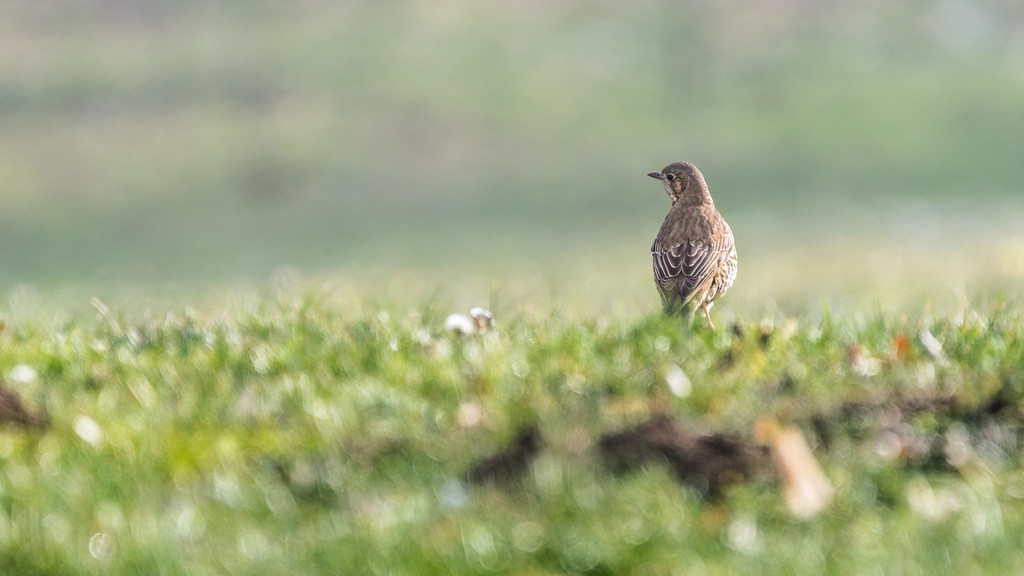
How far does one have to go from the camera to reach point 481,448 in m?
5.21

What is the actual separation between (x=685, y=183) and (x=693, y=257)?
1.11 m

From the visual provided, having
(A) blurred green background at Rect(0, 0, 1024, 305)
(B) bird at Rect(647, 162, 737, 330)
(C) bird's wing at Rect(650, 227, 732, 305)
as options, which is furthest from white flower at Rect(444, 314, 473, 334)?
(A) blurred green background at Rect(0, 0, 1024, 305)

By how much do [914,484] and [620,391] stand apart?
4.25 feet

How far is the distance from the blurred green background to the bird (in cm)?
1811

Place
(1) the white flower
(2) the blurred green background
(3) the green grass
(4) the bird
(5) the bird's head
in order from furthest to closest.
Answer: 1. (2) the blurred green background
2. (5) the bird's head
3. (4) the bird
4. (1) the white flower
5. (3) the green grass

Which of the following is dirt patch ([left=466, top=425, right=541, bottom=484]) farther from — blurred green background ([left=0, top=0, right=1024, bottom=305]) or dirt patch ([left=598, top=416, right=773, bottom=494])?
blurred green background ([left=0, top=0, right=1024, bottom=305])

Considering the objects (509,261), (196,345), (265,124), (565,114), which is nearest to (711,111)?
(565,114)

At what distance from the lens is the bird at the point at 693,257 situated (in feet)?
28.4

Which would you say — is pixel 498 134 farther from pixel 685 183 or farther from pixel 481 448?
pixel 481 448

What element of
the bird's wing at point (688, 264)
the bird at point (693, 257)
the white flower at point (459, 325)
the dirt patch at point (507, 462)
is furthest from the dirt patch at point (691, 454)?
the bird's wing at point (688, 264)

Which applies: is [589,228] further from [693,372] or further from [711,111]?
[693,372]

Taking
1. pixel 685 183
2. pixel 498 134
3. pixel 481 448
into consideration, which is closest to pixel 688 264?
pixel 685 183

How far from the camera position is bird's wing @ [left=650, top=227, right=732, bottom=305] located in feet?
28.4

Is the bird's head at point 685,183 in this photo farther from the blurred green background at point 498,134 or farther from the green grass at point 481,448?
the blurred green background at point 498,134
